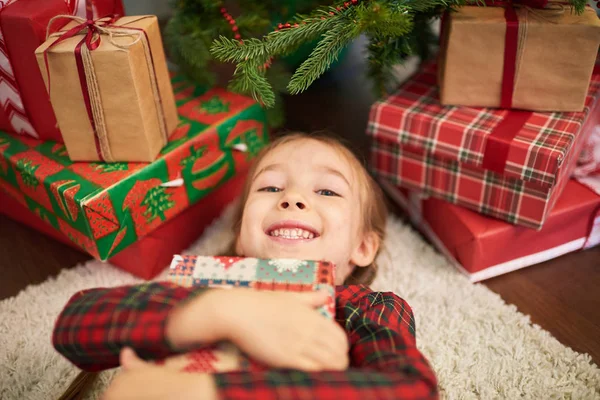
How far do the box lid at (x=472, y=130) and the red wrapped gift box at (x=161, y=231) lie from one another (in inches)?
17.8

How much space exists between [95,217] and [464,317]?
2.68 feet

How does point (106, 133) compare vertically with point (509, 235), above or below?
above

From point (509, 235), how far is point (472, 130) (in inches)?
10.1

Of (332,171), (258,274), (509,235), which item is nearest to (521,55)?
(509,235)

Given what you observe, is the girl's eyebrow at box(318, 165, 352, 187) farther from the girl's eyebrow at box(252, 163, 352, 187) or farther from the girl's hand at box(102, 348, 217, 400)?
the girl's hand at box(102, 348, 217, 400)

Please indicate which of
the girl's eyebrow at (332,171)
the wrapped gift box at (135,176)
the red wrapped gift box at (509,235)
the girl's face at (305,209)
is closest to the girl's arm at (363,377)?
the girl's face at (305,209)

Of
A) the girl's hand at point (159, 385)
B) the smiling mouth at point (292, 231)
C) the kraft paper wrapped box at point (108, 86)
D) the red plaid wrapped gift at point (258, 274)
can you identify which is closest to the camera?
the girl's hand at point (159, 385)

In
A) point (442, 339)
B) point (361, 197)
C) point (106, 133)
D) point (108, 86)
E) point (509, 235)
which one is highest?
point (108, 86)

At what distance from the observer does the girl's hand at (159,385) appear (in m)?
0.62

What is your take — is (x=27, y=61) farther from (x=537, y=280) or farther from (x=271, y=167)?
(x=537, y=280)

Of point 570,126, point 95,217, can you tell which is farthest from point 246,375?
point 570,126

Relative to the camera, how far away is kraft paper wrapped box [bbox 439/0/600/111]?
112cm

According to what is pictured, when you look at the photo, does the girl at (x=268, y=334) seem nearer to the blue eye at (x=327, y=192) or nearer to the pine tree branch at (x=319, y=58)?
the blue eye at (x=327, y=192)

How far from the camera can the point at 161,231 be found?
1.31 m
